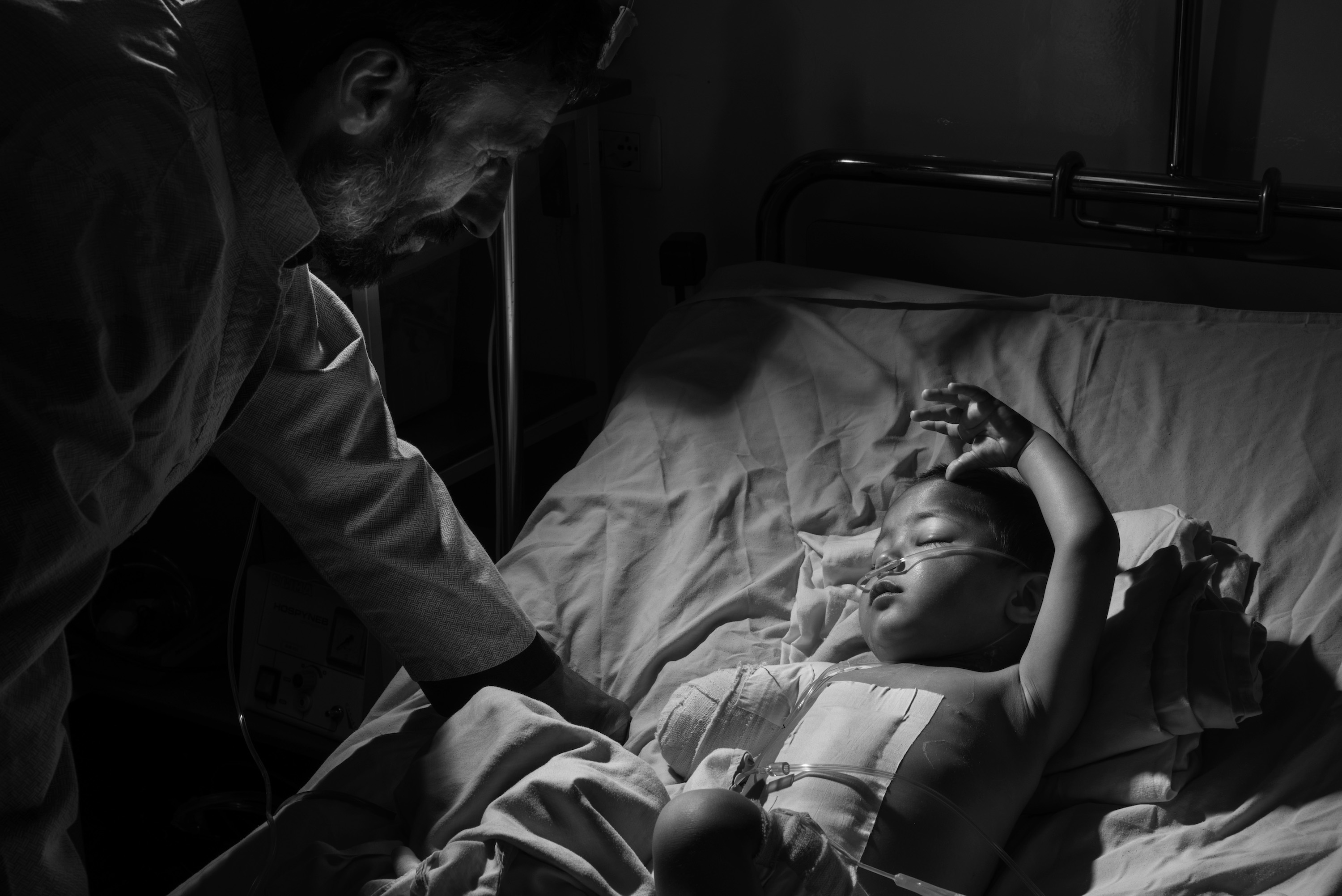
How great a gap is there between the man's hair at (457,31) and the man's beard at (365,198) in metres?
0.06

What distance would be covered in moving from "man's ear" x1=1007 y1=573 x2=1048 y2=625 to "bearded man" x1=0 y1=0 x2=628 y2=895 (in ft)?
2.41

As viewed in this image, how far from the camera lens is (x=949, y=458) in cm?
174

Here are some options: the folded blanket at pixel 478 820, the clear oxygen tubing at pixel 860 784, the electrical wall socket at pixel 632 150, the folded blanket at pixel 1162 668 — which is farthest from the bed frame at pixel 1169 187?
the folded blanket at pixel 478 820

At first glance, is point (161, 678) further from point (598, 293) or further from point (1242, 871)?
point (1242, 871)

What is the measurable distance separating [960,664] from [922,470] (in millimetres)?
359

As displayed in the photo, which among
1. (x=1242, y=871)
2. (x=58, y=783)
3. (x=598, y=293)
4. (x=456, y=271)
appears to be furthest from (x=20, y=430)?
(x=598, y=293)

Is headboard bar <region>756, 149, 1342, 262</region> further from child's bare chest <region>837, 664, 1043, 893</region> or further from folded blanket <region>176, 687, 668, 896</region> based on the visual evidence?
folded blanket <region>176, 687, 668, 896</region>

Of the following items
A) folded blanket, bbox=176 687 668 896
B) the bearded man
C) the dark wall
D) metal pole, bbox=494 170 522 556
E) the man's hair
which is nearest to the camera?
the bearded man

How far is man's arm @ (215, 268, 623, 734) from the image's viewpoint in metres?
1.42

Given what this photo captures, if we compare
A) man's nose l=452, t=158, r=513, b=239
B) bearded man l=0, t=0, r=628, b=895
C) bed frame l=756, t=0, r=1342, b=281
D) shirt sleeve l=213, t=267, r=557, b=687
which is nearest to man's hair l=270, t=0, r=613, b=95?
bearded man l=0, t=0, r=628, b=895


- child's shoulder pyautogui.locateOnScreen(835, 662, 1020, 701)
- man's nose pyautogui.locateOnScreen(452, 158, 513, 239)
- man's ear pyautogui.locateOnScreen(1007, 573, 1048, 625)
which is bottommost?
child's shoulder pyautogui.locateOnScreen(835, 662, 1020, 701)

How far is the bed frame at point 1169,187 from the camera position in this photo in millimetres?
1902

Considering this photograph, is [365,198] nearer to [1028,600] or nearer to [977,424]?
[977,424]

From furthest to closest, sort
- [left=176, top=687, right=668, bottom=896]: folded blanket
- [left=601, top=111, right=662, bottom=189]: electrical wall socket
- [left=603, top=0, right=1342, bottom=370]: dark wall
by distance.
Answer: [left=601, top=111, right=662, bottom=189]: electrical wall socket
[left=603, top=0, right=1342, bottom=370]: dark wall
[left=176, top=687, right=668, bottom=896]: folded blanket
